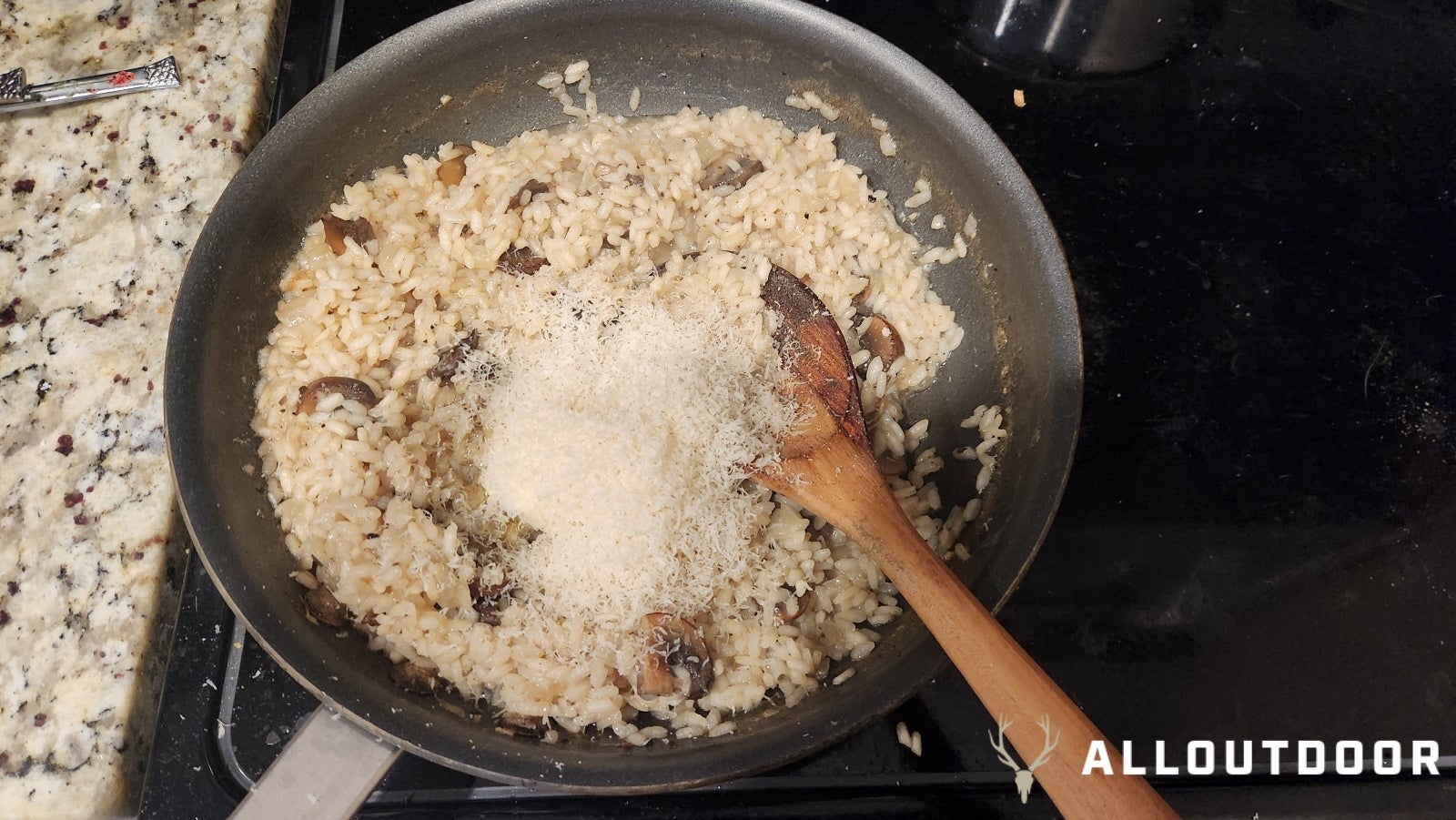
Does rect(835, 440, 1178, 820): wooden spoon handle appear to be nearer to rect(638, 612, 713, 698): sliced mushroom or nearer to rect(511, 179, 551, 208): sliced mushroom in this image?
rect(638, 612, 713, 698): sliced mushroom

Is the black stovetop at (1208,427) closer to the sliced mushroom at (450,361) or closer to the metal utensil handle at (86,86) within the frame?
the metal utensil handle at (86,86)

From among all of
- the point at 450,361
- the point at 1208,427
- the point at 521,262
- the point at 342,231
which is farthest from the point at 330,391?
the point at 1208,427

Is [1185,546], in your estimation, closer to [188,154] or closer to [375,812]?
[375,812]

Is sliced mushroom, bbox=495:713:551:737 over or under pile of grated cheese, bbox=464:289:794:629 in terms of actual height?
under

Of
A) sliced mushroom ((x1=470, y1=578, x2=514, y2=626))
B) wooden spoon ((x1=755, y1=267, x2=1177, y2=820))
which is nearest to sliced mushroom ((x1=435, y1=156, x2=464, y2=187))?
wooden spoon ((x1=755, y1=267, x2=1177, y2=820))

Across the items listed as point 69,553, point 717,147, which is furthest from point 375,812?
point 717,147

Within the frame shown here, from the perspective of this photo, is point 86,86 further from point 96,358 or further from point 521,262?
point 521,262

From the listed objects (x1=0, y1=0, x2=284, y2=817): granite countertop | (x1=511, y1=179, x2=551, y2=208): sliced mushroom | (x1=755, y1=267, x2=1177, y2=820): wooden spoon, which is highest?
(x1=511, y1=179, x2=551, y2=208): sliced mushroom
